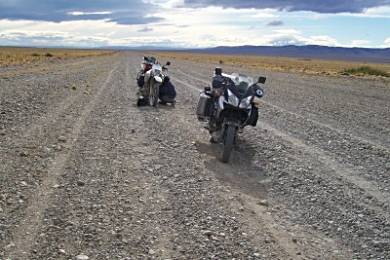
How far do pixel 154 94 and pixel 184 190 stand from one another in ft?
30.5

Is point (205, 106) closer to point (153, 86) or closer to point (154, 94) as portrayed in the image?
point (154, 94)

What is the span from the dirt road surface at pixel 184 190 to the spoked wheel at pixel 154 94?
295 centimetres

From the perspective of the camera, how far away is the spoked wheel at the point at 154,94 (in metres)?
15.9

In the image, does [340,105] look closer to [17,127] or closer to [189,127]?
[189,127]

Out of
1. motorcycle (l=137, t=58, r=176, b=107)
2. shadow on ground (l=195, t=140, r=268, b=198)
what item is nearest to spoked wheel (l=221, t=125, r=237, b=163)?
shadow on ground (l=195, t=140, r=268, b=198)

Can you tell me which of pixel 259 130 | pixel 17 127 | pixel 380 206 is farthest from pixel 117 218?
pixel 259 130

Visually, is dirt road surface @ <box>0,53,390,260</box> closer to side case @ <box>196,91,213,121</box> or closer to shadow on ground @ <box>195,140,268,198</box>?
shadow on ground @ <box>195,140,268,198</box>

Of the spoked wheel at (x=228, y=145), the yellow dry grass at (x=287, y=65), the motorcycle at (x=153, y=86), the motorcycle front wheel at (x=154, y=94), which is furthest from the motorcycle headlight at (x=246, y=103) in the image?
the yellow dry grass at (x=287, y=65)

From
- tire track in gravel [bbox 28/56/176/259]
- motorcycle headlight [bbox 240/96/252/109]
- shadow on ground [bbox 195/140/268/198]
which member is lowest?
shadow on ground [bbox 195/140/268/198]

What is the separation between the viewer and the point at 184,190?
6.91 metres

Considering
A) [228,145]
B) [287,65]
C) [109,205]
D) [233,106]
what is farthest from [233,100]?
[287,65]

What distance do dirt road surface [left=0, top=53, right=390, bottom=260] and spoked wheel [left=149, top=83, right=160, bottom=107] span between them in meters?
2.95

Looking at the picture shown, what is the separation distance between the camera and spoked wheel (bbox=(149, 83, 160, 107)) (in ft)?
52.1

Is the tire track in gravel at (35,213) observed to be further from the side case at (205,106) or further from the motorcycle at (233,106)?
the side case at (205,106)
